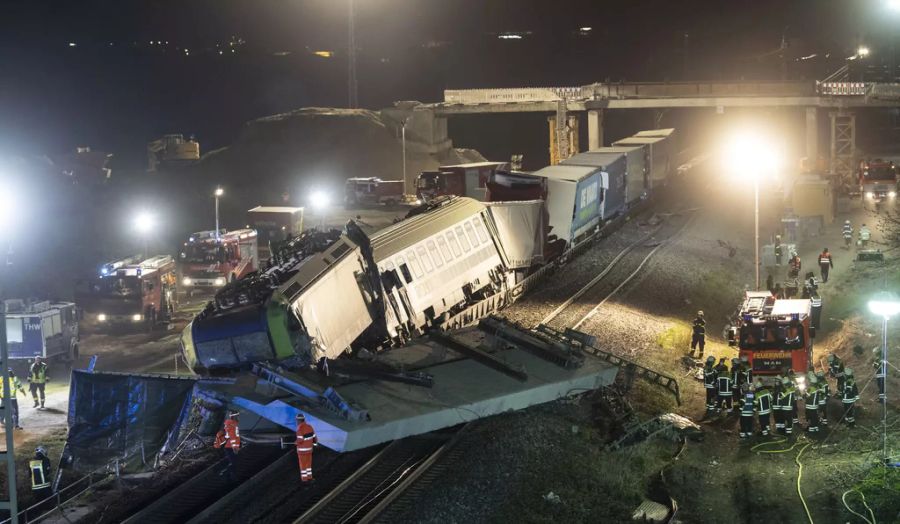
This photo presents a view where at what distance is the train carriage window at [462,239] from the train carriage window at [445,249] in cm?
87

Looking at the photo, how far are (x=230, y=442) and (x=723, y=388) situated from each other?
1009 cm

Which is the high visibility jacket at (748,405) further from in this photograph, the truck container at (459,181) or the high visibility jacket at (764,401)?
the truck container at (459,181)

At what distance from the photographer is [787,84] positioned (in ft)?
183

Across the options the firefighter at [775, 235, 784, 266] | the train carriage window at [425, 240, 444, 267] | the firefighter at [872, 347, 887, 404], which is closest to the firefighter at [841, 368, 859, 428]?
the firefighter at [872, 347, 887, 404]

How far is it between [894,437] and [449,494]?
8609 mm

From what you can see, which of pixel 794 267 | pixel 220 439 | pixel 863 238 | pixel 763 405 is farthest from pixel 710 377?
pixel 863 238

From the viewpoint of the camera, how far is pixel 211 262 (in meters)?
37.1

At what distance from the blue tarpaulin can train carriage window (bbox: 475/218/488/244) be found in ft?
39.6

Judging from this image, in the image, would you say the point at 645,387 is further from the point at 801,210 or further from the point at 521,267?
the point at 801,210

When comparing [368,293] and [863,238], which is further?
[863,238]

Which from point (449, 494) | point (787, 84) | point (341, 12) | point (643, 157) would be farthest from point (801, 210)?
point (341, 12)

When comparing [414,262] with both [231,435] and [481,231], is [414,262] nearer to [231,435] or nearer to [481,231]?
[481,231]

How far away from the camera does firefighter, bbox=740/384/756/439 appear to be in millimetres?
19734

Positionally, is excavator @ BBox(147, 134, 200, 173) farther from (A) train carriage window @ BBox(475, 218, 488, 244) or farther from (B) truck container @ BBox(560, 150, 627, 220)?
(A) train carriage window @ BBox(475, 218, 488, 244)
